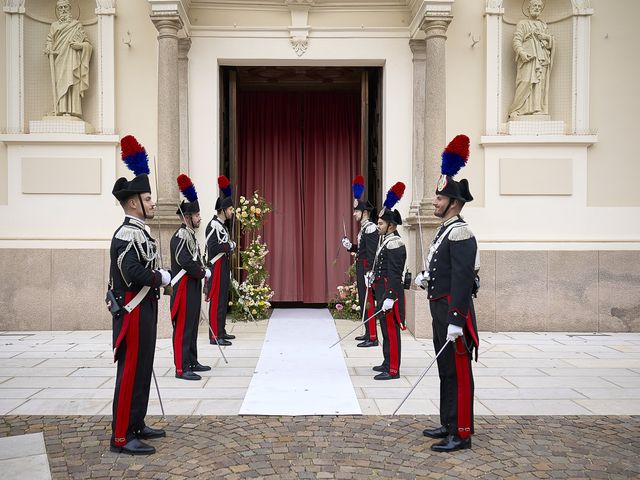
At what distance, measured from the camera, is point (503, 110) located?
346 inches

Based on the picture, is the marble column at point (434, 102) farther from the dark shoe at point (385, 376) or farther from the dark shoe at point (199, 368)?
the dark shoe at point (199, 368)

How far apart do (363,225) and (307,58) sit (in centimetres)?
276

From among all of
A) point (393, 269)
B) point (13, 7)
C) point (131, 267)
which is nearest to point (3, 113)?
point (13, 7)

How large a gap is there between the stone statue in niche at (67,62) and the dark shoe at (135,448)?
5.90 meters

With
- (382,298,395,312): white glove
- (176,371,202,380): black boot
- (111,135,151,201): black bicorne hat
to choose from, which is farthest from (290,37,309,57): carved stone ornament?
(111,135,151,201): black bicorne hat

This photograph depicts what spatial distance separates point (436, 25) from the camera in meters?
8.05

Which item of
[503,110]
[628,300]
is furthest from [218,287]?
[628,300]

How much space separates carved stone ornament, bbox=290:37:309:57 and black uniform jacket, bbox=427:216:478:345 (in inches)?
215

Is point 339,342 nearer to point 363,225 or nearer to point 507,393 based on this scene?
point 363,225

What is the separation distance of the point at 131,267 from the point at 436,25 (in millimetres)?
5744

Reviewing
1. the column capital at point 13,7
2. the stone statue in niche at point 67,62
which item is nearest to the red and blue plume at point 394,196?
the stone statue in niche at point 67,62

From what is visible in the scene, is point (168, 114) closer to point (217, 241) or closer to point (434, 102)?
point (217, 241)

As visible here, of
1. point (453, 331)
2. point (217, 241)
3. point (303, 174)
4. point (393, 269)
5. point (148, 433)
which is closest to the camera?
point (453, 331)

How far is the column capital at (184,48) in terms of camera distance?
8.66 meters
